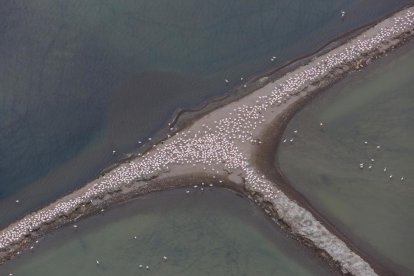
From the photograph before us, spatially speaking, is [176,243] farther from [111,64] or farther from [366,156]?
[366,156]

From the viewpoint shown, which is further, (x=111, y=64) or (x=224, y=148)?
(x=111, y=64)

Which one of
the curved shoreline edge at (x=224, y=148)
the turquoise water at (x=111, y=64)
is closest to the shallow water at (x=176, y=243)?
the curved shoreline edge at (x=224, y=148)

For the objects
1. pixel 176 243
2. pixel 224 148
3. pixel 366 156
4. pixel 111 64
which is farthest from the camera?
pixel 111 64

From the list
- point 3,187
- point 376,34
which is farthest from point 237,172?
point 3,187

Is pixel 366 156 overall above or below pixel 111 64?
below

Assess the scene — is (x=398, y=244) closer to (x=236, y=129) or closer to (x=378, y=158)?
(x=378, y=158)

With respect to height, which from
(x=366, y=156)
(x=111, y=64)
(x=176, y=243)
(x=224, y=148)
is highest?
(x=111, y=64)

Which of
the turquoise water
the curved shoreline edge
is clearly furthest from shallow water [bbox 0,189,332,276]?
the turquoise water

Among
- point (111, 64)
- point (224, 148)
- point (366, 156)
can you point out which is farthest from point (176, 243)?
point (366, 156)
